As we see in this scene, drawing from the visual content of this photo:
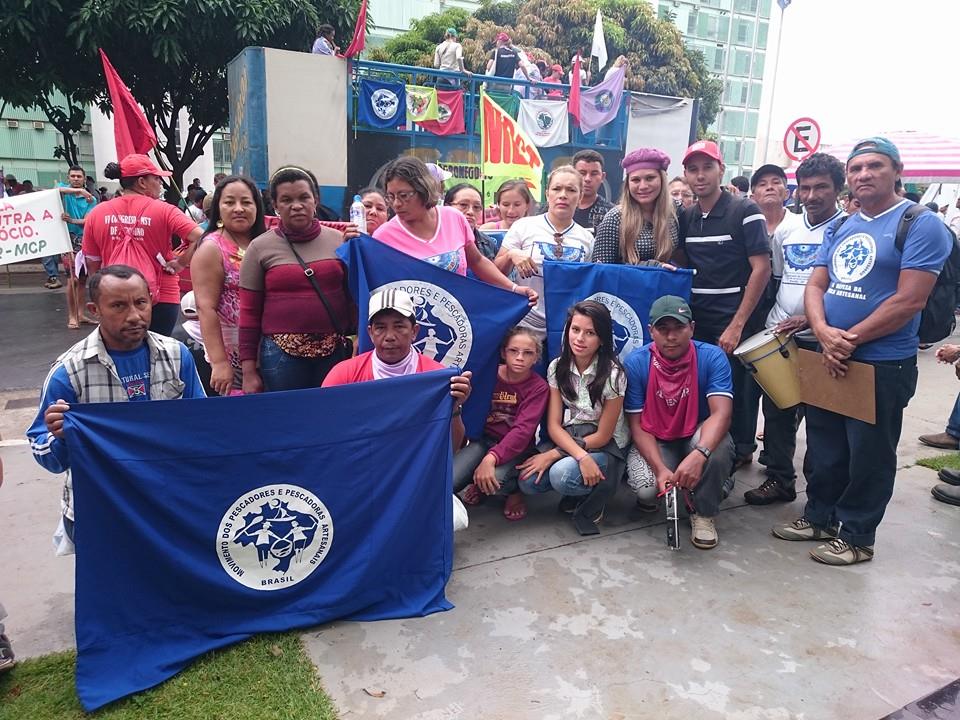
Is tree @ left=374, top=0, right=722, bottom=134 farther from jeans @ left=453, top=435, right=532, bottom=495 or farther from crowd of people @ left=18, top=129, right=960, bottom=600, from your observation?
jeans @ left=453, top=435, right=532, bottom=495

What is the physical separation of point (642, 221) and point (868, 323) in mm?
1311

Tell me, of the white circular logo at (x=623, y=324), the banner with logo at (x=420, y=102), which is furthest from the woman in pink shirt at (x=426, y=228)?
the banner with logo at (x=420, y=102)

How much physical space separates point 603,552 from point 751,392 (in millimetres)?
1529

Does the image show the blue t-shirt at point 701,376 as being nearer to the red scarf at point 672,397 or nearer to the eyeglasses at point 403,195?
the red scarf at point 672,397

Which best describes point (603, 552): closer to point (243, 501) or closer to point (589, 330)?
point (589, 330)

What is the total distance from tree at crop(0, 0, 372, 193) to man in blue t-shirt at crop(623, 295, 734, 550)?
11.3m

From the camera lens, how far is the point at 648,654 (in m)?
2.55

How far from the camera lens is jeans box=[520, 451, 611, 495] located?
3439mm

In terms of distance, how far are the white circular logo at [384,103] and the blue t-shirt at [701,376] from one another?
8951mm

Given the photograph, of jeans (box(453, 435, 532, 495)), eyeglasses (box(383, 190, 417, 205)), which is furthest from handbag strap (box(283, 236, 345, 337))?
jeans (box(453, 435, 532, 495))

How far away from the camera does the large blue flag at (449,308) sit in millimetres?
3227

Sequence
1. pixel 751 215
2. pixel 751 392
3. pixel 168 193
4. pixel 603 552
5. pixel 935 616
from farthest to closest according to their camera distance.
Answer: pixel 168 193 → pixel 751 392 → pixel 751 215 → pixel 603 552 → pixel 935 616

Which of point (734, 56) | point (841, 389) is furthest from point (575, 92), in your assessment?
point (734, 56)

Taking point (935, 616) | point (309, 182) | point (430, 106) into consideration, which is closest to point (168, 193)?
point (430, 106)
